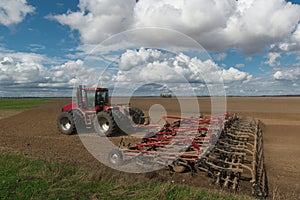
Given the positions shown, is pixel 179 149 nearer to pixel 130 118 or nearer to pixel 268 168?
pixel 268 168

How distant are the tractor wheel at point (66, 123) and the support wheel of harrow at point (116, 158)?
16.7ft

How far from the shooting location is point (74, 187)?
5016 mm

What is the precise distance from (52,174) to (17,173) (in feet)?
2.64

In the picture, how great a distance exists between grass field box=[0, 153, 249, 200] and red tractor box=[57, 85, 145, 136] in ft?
16.7

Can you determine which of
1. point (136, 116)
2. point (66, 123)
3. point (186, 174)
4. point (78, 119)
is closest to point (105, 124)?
point (78, 119)

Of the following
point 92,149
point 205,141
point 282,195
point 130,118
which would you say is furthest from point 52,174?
point 130,118

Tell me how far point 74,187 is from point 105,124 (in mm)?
6216

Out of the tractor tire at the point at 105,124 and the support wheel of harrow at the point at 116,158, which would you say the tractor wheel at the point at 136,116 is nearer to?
the tractor tire at the point at 105,124

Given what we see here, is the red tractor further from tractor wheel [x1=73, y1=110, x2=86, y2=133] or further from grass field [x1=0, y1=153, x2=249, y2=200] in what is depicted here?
grass field [x1=0, y1=153, x2=249, y2=200]

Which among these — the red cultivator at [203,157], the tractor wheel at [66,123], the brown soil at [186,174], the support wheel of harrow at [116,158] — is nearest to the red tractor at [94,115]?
the tractor wheel at [66,123]

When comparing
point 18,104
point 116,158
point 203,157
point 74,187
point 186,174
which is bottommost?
point 18,104

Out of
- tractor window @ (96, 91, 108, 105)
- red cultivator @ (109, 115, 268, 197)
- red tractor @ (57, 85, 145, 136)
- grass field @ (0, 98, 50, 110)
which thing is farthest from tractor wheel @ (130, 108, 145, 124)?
grass field @ (0, 98, 50, 110)

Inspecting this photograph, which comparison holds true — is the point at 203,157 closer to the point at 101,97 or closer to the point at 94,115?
the point at 94,115

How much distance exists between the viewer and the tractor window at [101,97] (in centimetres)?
1165
